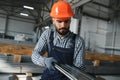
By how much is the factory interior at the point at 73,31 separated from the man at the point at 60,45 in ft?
2.18

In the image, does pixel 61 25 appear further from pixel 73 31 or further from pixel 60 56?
pixel 73 31

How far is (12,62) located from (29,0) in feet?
39.5

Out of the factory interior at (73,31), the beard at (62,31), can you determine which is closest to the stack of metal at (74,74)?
the beard at (62,31)

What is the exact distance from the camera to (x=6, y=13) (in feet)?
52.9

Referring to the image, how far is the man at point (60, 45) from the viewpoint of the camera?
1.68m

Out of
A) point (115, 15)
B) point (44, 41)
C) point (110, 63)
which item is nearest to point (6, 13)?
point (115, 15)

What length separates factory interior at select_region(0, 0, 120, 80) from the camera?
3420 millimetres

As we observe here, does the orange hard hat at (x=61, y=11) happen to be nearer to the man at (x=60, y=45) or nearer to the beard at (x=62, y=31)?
the man at (x=60, y=45)

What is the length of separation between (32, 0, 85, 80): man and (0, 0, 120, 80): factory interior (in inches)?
26.1

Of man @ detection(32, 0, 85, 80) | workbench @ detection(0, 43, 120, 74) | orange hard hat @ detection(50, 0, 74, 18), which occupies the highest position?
orange hard hat @ detection(50, 0, 74, 18)

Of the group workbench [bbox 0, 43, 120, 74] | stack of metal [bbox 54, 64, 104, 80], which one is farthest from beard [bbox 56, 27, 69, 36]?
workbench [bbox 0, 43, 120, 74]

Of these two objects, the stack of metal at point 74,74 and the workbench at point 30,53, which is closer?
the stack of metal at point 74,74

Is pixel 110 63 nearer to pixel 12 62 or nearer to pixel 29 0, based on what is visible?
pixel 12 62

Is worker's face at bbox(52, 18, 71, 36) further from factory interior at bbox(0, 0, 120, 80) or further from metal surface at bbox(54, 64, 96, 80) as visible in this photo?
factory interior at bbox(0, 0, 120, 80)
